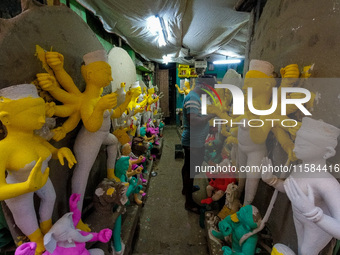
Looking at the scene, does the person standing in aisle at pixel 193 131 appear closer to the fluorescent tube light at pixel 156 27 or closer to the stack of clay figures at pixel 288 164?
the stack of clay figures at pixel 288 164

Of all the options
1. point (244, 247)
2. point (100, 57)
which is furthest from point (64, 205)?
point (244, 247)

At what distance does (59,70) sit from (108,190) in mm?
921

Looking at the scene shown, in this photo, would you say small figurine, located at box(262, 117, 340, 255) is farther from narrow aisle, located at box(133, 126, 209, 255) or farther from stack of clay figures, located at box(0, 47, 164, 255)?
narrow aisle, located at box(133, 126, 209, 255)

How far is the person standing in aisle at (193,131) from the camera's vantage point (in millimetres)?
2123

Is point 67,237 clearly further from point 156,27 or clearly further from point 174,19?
point 156,27

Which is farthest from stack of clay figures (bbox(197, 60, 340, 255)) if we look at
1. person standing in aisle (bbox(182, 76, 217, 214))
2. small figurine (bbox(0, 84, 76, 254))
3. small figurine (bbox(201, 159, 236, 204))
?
small figurine (bbox(0, 84, 76, 254))

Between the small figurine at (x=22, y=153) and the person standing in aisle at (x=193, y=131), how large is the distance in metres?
1.56

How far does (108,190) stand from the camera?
1.39m

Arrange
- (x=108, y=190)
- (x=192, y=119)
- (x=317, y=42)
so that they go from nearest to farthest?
(x=317, y=42)
(x=108, y=190)
(x=192, y=119)

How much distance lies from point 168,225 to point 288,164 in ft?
5.82

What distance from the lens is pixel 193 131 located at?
89.4 inches

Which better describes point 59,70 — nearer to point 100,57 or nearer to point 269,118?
point 100,57

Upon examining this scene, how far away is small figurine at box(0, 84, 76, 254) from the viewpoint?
27.3 inches

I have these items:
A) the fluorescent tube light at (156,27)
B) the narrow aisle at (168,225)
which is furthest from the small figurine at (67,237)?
the fluorescent tube light at (156,27)
